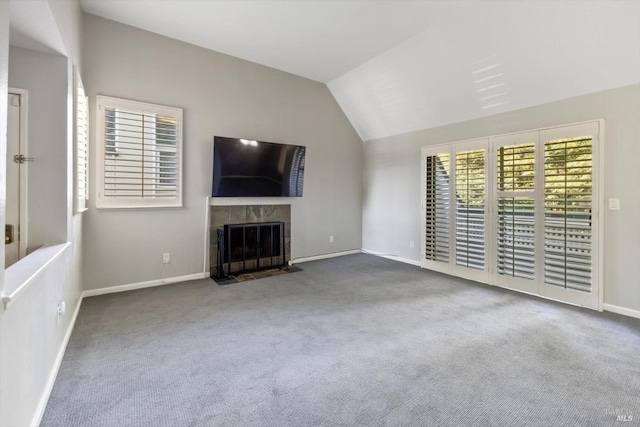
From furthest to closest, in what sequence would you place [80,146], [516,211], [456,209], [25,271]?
[456,209] → [516,211] → [80,146] → [25,271]

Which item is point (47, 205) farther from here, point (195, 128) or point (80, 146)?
point (195, 128)

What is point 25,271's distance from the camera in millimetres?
1566

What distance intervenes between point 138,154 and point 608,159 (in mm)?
5315

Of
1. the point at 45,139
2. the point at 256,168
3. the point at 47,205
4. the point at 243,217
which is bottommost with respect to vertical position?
the point at 243,217

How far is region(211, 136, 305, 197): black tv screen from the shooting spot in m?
4.30

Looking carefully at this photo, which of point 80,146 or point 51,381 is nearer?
point 51,381

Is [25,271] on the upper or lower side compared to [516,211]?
lower

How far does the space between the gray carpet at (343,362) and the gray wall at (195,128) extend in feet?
2.10

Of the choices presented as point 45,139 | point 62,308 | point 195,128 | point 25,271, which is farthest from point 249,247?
point 25,271

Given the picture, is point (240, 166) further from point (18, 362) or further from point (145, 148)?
point (18, 362)

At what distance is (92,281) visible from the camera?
139 inches

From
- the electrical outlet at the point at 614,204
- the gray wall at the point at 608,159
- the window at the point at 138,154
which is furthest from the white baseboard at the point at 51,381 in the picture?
the electrical outlet at the point at 614,204

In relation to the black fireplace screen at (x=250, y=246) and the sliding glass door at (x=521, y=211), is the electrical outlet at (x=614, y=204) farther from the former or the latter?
the black fireplace screen at (x=250, y=246)

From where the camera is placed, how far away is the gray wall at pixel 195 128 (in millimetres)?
3576
